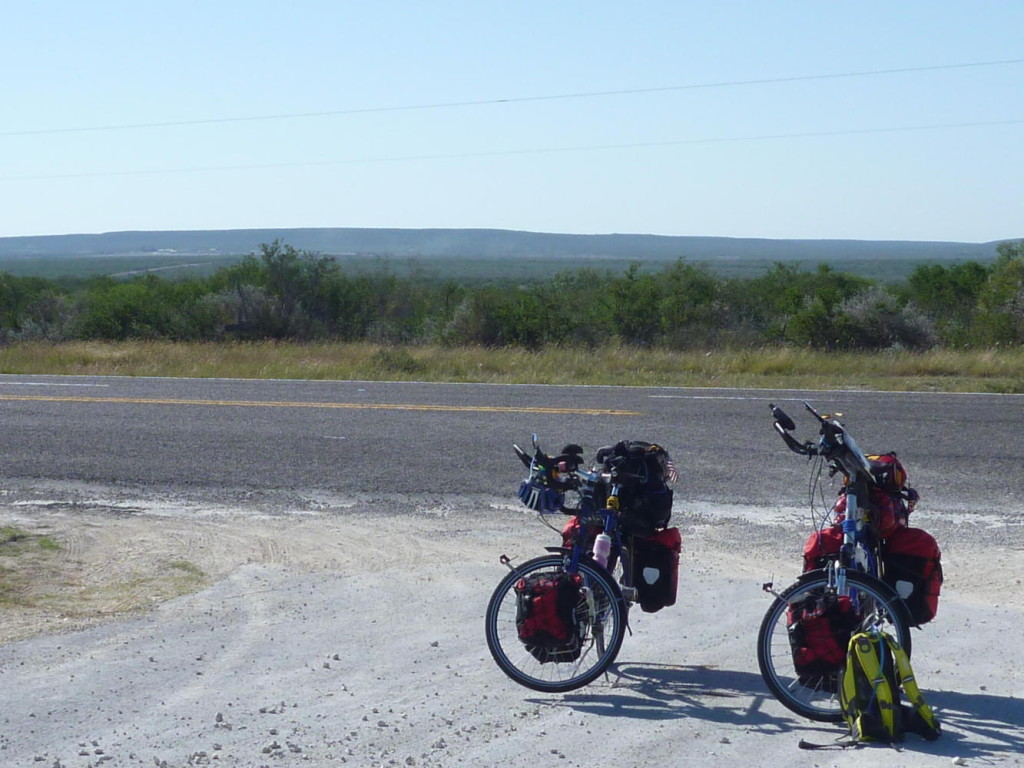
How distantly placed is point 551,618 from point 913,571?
5.09 feet

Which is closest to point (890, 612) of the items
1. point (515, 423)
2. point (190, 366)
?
point (515, 423)

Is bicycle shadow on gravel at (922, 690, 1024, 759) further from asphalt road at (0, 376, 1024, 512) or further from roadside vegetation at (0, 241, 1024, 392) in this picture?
roadside vegetation at (0, 241, 1024, 392)

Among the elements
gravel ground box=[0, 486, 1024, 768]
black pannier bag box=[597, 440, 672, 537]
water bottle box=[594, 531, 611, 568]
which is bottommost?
gravel ground box=[0, 486, 1024, 768]

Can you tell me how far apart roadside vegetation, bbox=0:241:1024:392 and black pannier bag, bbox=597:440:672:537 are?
14.5 metres

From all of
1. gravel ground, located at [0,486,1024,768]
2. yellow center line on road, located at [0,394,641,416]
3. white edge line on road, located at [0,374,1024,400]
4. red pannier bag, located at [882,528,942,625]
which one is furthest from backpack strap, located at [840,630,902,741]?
white edge line on road, located at [0,374,1024,400]

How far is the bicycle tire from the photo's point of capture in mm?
4805

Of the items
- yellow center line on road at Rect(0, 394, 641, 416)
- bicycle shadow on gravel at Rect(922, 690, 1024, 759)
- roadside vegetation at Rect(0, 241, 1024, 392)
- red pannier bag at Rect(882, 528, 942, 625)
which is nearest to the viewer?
bicycle shadow on gravel at Rect(922, 690, 1024, 759)

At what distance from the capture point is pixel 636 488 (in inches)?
209

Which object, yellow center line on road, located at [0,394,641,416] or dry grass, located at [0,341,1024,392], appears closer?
yellow center line on road, located at [0,394,641,416]

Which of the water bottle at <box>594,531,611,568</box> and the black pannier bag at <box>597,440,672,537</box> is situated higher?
the black pannier bag at <box>597,440,672,537</box>

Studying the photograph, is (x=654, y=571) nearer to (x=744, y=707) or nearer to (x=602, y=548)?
(x=602, y=548)

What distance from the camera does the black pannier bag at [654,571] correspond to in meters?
5.35

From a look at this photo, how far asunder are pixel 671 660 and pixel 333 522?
399 cm

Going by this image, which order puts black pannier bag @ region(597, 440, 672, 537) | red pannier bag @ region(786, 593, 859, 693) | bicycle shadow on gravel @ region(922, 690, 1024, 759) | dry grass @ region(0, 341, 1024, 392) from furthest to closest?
dry grass @ region(0, 341, 1024, 392) < black pannier bag @ region(597, 440, 672, 537) < red pannier bag @ region(786, 593, 859, 693) < bicycle shadow on gravel @ region(922, 690, 1024, 759)
